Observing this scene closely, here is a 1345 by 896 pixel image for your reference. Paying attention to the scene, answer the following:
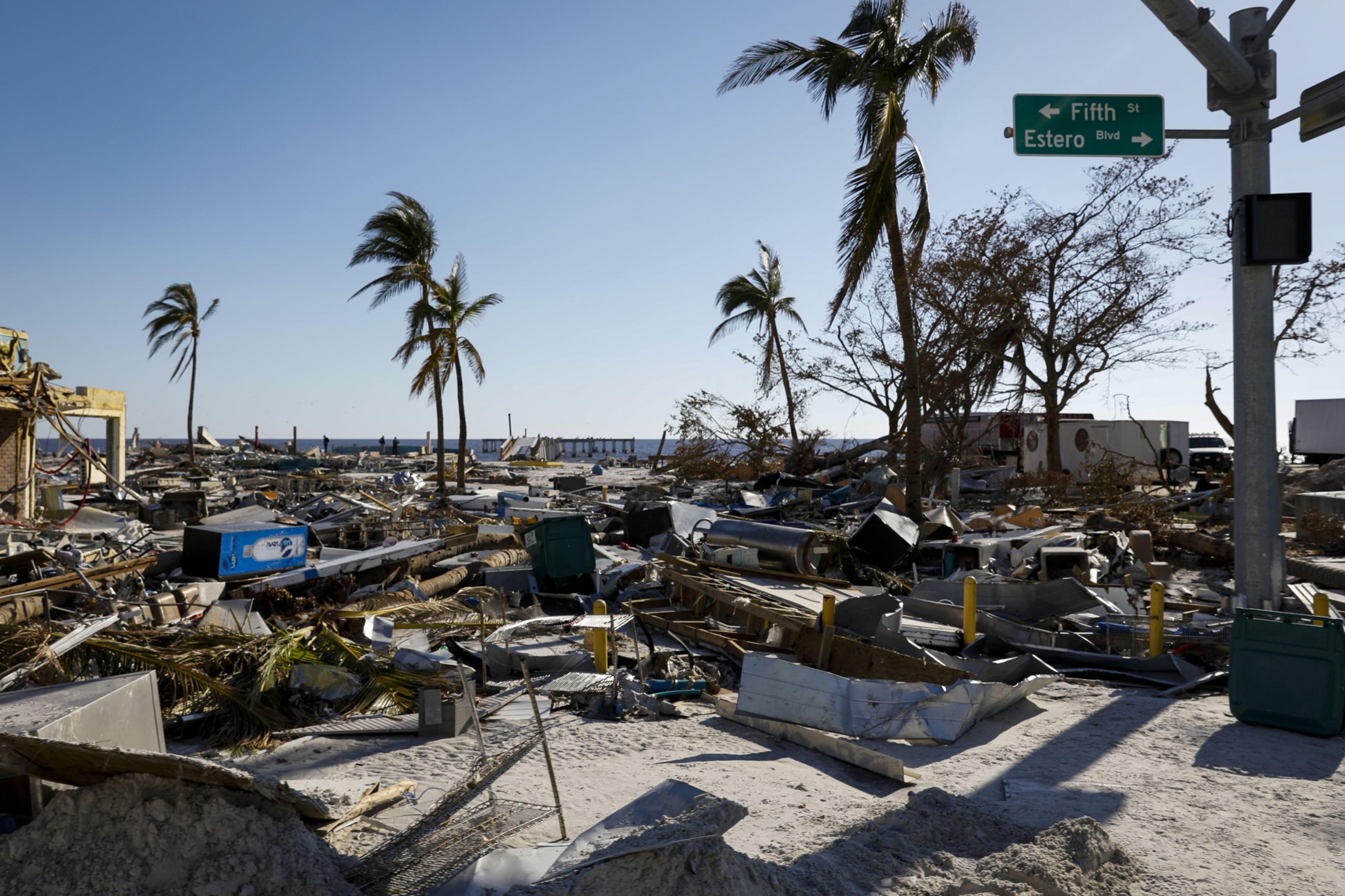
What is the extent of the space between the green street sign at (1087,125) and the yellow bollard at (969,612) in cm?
392

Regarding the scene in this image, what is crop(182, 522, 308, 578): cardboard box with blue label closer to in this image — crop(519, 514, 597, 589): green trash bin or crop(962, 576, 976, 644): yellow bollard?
crop(519, 514, 597, 589): green trash bin

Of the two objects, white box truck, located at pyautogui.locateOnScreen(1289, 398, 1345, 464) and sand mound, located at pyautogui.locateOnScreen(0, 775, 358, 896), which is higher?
white box truck, located at pyautogui.locateOnScreen(1289, 398, 1345, 464)

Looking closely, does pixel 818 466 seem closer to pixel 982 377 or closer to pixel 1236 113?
pixel 982 377

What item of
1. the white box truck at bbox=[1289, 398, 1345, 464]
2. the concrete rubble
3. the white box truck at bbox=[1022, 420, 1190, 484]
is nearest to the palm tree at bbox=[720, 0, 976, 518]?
the concrete rubble

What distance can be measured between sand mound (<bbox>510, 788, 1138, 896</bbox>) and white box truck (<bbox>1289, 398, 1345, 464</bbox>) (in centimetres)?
3230

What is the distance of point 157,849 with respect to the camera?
10.2 ft

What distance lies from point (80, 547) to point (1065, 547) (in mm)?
13882

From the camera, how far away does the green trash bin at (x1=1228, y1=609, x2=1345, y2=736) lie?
558 centimetres

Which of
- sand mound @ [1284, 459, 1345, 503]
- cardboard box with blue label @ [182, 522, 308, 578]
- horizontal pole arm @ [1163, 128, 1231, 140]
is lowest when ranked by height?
cardboard box with blue label @ [182, 522, 308, 578]

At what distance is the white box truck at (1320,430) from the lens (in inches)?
1163

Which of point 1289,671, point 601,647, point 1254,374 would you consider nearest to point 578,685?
point 601,647

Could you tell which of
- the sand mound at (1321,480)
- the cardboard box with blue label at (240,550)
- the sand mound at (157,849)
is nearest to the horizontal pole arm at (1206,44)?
the sand mound at (157,849)

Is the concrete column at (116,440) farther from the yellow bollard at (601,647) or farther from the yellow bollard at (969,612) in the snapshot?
the yellow bollard at (969,612)

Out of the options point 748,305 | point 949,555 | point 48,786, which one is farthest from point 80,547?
point 748,305
